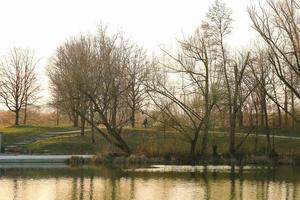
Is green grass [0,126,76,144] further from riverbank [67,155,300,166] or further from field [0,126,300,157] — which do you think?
riverbank [67,155,300,166]

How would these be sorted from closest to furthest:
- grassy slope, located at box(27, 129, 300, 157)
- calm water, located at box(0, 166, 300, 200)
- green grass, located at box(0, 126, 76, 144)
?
calm water, located at box(0, 166, 300, 200)
grassy slope, located at box(27, 129, 300, 157)
green grass, located at box(0, 126, 76, 144)

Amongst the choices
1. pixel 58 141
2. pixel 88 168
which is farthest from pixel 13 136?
pixel 88 168

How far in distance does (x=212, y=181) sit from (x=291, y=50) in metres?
14.5

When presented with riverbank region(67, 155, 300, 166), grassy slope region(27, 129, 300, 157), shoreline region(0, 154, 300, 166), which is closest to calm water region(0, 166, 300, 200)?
shoreline region(0, 154, 300, 166)

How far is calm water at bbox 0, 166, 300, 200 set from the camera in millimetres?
23766

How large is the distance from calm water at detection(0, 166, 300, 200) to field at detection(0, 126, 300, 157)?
200 inches

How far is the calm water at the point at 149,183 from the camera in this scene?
78.0 feet

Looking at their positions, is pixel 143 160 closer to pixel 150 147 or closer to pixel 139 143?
pixel 150 147

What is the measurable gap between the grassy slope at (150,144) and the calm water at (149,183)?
4.77 meters

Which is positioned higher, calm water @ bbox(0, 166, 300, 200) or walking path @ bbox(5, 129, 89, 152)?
walking path @ bbox(5, 129, 89, 152)

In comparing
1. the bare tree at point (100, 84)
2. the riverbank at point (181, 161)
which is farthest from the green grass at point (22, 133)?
the riverbank at point (181, 161)

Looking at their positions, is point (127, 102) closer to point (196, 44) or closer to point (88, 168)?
point (196, 44)

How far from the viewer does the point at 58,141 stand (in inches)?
1951

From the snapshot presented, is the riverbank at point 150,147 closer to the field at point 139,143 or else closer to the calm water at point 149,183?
the field at point 139,143
